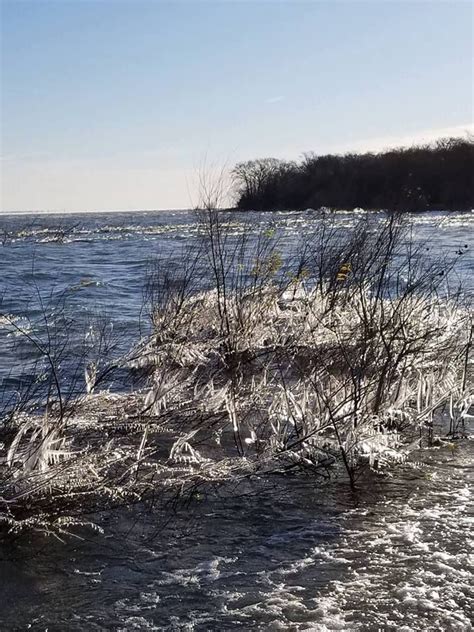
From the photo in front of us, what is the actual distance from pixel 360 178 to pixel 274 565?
64.7m

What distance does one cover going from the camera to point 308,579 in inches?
139

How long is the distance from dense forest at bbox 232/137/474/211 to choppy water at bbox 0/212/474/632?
152 feet

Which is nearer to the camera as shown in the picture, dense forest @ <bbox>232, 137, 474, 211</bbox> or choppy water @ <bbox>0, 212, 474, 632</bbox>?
choppy water @ <bbox>0, 212, 474, 632</bbox>

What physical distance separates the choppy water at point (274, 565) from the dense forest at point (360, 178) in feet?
152

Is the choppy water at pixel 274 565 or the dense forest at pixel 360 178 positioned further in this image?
the dense forest at pixel 360 178

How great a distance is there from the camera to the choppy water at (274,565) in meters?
3.21

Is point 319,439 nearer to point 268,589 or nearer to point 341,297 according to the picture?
point 268,589

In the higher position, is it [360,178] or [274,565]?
[360,178]

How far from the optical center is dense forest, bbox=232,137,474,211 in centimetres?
5912

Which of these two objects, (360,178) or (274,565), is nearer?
(274,565)

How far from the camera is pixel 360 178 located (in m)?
65.8

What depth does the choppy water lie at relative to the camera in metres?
3.21

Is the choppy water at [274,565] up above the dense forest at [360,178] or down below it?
below

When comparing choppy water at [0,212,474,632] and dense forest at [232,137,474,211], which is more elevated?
dense forest at [232,137,474,211]
